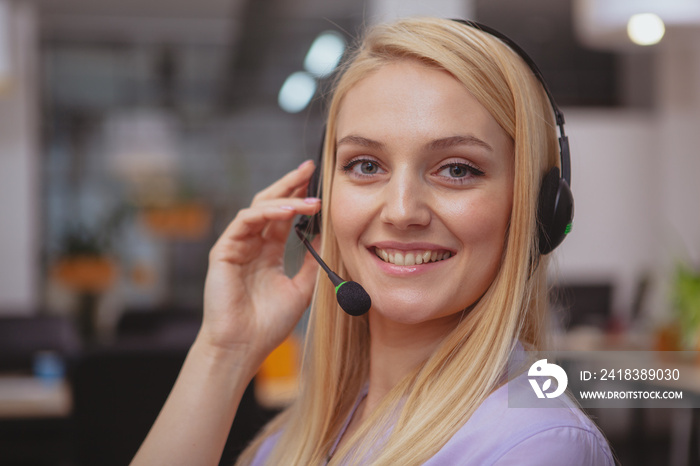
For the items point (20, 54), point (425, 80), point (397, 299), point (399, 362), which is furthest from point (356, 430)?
point (20, 54)

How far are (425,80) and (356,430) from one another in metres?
0.51

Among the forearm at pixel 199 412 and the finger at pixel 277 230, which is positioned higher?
the finger at pixel 277 230

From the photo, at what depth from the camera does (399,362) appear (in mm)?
1062

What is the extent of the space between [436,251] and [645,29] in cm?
231

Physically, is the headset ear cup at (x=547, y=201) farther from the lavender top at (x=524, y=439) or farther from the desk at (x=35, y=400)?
the desk at (x=35, y=400)

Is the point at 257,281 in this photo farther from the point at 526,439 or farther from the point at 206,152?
the point at 206,152

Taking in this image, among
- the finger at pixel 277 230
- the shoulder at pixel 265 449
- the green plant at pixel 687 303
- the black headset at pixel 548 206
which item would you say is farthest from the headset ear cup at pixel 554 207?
the green plant at pixel 687 303

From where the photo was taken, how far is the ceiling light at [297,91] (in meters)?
4.60

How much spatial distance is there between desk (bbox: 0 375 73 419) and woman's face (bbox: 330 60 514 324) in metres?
1.96

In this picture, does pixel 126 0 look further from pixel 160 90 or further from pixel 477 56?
pixel 477 56

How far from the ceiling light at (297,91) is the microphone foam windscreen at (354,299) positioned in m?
2.76

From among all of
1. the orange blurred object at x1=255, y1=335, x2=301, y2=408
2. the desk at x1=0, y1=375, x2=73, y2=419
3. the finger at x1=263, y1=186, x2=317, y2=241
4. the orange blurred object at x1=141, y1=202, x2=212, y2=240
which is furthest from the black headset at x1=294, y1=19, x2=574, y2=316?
the orange blurred object at x1=141, y1=202, x2=212, y2=240

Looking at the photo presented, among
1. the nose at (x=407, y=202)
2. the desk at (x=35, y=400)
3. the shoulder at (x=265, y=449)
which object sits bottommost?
the desk at (x=35, y=400)

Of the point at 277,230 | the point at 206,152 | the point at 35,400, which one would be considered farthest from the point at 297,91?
the point at 277,230
